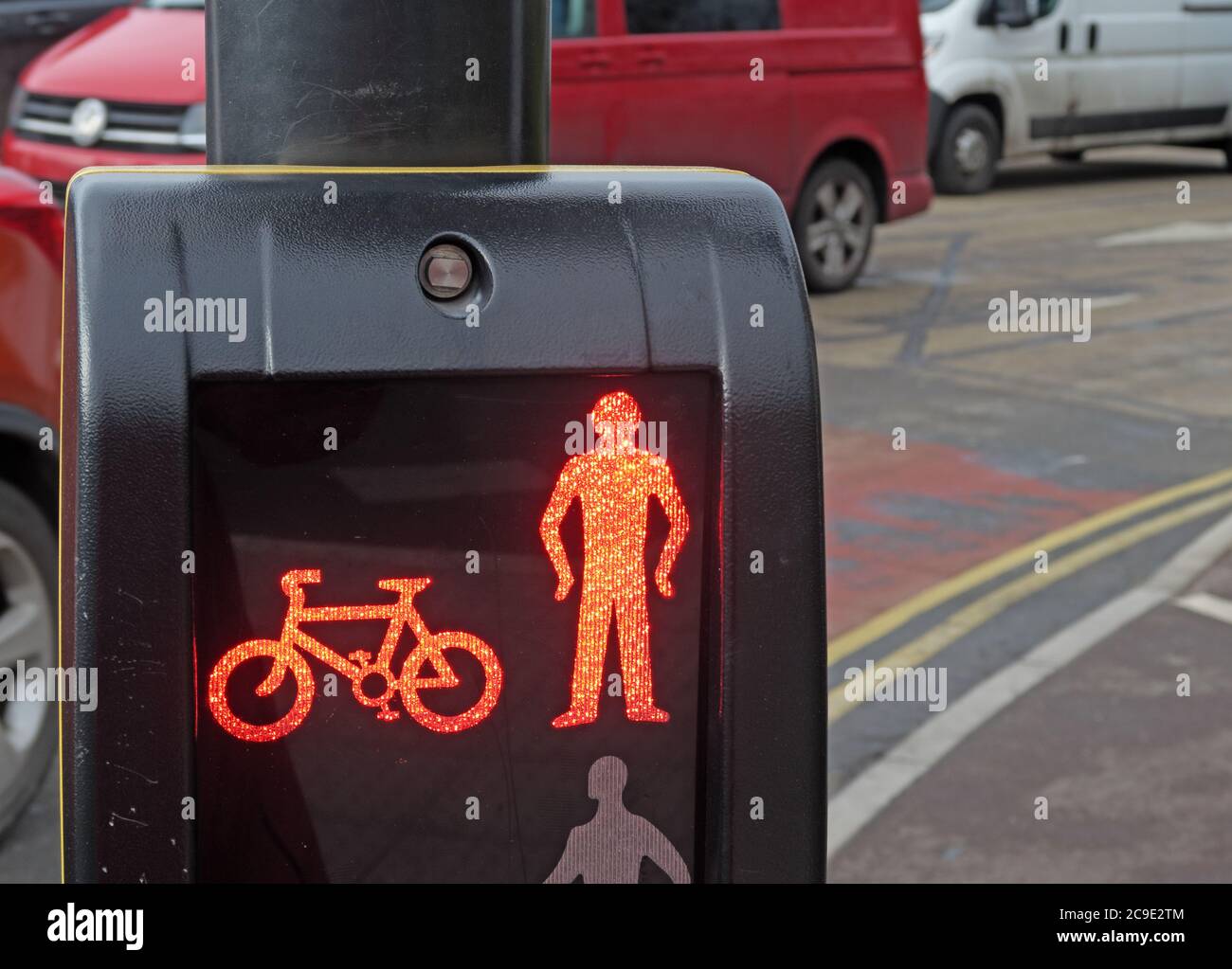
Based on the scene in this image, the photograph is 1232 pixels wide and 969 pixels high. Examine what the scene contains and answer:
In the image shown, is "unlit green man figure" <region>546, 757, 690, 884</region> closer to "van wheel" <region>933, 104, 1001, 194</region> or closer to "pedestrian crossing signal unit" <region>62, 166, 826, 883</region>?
"pedestrian crossing signal unit" <region>62, 166, 826, 883</region>

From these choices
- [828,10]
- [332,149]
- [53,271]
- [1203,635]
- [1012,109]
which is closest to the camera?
[332,149]

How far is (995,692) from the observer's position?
17.5 ft

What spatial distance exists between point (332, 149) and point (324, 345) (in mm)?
346

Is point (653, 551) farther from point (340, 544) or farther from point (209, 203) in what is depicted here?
point (209, 203)

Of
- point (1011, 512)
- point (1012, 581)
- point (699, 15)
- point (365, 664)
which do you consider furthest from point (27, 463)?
point (699, 15)

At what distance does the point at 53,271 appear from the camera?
13.6 ft

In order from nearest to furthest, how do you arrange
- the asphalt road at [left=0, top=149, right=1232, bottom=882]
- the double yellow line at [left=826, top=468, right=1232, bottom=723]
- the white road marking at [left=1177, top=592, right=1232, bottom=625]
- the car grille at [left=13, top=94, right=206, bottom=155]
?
the asphalt road at [left=0, top=149, right=1232, bottom=882]
the double yellow line at [left=826, top=468, right=1232, bottom=723]
the white road marking at [left=1177, top=592, right=1232, bottom=625]
the car grille at [left=13, top=94, right=206, bottom=155]

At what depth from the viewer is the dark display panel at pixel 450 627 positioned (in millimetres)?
1670

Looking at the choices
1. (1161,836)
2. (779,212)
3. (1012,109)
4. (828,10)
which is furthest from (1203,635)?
(1012,109)

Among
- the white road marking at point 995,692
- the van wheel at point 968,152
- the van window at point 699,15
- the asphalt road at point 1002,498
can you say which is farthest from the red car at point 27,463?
the van wheel at point 968,152

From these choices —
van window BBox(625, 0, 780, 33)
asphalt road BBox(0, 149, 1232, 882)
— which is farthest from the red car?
van window BBox(625, 0, 780, 33)

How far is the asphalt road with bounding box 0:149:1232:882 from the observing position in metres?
4.53

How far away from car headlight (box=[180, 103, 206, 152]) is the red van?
11 millimetres

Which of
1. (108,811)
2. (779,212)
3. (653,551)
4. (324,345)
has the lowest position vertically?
(108,811)
